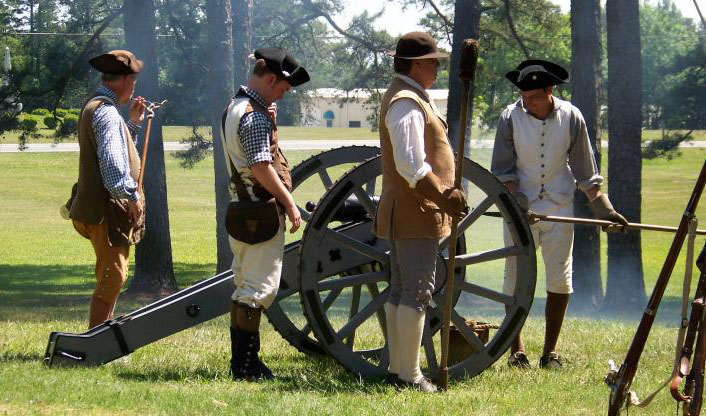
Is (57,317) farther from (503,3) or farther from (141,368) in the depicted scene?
(503,3)

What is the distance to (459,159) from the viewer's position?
5160 millimetres

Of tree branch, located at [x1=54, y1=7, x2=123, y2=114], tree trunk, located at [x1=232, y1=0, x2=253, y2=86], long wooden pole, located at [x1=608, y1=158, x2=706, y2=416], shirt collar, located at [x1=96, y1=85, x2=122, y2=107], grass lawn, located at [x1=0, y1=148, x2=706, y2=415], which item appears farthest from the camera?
tree branch, located at [x1=54, y1=7, x2=123, y2=114]

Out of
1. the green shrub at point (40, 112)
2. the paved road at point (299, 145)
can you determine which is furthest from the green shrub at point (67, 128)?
the paved road at point (299, 145)

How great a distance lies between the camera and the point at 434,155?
5.39 m

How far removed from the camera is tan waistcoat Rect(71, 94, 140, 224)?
5945 millimetres

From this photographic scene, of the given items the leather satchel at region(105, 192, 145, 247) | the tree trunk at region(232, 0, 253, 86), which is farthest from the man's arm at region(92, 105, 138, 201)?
the tree trunk at region(232, 0, 253, 86)

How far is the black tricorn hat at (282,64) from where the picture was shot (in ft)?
18.5

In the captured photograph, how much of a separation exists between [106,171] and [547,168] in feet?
8.06

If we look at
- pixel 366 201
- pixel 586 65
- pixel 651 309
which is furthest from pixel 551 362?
pixel 586 65

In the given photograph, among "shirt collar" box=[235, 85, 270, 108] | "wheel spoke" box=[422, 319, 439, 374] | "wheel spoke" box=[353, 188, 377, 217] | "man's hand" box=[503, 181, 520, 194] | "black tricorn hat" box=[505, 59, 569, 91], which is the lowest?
"wheel spoke" box=[422, 319, 439, 374]

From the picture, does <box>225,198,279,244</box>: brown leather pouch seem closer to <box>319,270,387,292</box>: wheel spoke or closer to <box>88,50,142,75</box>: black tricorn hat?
<box>319,270,387,292</box>: wheel spoke

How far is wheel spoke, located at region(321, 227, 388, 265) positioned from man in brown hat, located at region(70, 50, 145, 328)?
110 centimetres

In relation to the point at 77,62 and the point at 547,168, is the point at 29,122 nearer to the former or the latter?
the point at 77,62

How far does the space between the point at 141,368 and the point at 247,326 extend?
28.3 inches
